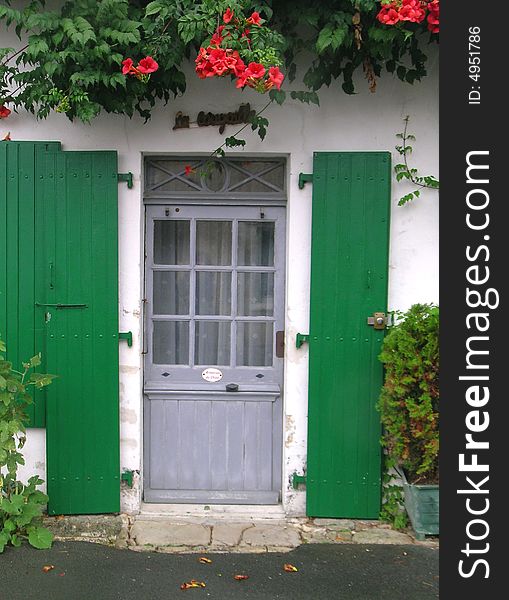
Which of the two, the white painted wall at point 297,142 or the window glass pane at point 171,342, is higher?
the white painted wall at point 297,142

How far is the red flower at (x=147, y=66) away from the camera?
391 cm

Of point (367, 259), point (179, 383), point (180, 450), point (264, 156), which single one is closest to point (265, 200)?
point (264, 156)

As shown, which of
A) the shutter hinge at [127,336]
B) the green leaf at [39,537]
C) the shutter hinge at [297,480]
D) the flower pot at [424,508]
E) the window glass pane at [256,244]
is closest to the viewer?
the green leaf at [39,537]

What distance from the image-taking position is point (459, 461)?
218 centimetres

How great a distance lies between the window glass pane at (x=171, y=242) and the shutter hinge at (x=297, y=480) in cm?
165

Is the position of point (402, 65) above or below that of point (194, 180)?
above

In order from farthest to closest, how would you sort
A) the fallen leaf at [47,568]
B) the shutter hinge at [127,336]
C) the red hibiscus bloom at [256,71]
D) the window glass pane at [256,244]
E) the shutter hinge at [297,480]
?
the window glass pane at [256,244]
the shutter hinge at [297,480]
the shutter hinge at [127,336]
the fallen leaf at [47,568]
the red hibiscus bloom at [256,71]

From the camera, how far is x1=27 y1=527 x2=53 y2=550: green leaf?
418 cm

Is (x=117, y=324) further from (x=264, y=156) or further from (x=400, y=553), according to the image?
(x=400, y=553)

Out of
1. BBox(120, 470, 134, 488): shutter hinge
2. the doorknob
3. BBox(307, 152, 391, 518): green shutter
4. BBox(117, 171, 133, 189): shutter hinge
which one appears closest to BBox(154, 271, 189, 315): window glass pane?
BBox(117, 171, 133, 189): shutter hinge

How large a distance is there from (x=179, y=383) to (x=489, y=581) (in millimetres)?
2985

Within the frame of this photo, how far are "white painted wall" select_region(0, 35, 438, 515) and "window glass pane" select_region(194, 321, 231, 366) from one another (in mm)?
464

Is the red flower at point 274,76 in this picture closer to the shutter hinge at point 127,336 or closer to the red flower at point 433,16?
the red flower at point 433,16

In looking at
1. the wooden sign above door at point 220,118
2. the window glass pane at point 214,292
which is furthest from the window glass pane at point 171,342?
the wooden sign above door at point 220,118
